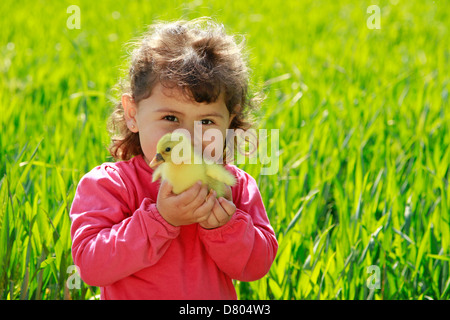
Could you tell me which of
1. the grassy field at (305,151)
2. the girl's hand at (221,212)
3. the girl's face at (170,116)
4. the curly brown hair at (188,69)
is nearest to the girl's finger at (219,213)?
the girl's hand at (221,212)

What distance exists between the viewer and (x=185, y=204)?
1.09 meters

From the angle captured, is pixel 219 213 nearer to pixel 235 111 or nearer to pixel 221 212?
pixel 221 212

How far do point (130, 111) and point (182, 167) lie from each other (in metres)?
0.36

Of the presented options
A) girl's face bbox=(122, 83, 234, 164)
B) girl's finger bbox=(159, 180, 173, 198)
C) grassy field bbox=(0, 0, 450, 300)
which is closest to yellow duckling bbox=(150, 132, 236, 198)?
girl's finger bbox=(159, 180, 173, 198)

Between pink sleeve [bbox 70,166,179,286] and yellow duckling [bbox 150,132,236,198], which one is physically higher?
yellow duckling [bbox 150,132,236,198]

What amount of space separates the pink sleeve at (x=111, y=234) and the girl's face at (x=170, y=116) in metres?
0.13

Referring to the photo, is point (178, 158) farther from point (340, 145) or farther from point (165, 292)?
point (340, 145)

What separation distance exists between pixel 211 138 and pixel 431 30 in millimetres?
4782

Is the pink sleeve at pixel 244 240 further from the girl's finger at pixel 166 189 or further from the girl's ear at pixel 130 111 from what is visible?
the girl's ear at pixel 130 111

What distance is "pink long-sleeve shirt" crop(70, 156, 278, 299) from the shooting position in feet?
3.75

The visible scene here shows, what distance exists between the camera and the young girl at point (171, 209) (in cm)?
114

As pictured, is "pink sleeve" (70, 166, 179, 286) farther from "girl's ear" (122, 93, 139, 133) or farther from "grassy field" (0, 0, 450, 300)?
"grassy field" (0, 0, 450, 300)

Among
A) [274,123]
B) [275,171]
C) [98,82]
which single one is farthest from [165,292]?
[98,82]
